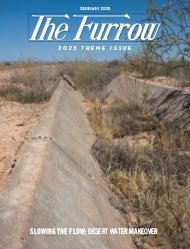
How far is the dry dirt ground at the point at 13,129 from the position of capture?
3625 millimetres

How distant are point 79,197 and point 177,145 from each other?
2.73 m

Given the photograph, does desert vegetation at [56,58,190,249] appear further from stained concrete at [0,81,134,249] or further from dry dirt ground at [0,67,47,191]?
dry dirt ground at [0,67,47,191]

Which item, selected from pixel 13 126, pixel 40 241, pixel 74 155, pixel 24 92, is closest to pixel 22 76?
pixel 24 92

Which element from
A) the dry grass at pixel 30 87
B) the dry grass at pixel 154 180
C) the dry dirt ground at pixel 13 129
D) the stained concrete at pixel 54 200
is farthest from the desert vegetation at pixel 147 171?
the dry grass at pixel 30 87

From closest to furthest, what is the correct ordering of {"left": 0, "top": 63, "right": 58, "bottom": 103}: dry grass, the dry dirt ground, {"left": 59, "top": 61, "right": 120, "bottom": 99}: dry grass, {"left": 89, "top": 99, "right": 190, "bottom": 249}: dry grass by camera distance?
{"left": 89, "top": 99, "right": 190, "bottom": 249}: dry grass → the dry dirt ground → {"left": 0, "top": 63, "right": 58, "bottom": 103}: dry grass → {"left": 59, "top": 61, "right": 120, "bottom": 99}: dry grass

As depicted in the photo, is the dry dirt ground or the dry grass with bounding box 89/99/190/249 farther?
the dry dirt ground

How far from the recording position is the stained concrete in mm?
1637

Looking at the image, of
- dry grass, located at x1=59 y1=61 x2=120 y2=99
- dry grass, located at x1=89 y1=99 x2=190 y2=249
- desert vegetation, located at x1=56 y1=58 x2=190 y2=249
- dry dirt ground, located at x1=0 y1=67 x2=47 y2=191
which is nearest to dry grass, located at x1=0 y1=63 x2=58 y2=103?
dry dirt ground, located at x1=0 y1=67 x2=47 y2=191

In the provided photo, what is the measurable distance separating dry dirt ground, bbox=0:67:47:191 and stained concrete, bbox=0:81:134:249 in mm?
471

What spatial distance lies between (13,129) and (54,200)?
4.23 meters

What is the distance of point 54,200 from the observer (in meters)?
2.05

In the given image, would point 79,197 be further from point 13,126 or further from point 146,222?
point 13,126

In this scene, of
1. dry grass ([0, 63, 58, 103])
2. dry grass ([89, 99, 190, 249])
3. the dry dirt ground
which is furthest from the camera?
dry grass ([0, 63, 58, 103])

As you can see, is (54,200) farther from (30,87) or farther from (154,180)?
(30,87)
